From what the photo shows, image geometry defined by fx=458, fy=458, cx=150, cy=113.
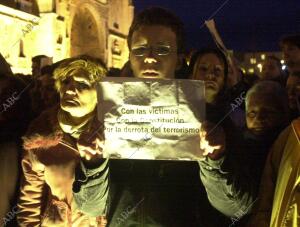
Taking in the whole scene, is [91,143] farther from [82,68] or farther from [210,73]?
[210,73]

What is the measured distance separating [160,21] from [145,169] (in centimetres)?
84

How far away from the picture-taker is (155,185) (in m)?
2.54

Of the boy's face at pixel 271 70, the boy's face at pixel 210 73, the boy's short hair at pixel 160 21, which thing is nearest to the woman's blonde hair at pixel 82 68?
the boy's short hair at pixel 160 21

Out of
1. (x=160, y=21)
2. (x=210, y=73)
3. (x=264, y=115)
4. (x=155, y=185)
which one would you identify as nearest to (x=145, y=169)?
(x=155, y=185)

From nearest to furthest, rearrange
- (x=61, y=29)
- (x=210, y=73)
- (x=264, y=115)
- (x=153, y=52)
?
(x=153, y=52) < (x=264, y=115) < (x=210, y=73) < (x=61, y=29)

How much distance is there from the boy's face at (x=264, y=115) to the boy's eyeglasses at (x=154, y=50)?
102cm

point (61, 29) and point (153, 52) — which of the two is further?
point (61, 29)

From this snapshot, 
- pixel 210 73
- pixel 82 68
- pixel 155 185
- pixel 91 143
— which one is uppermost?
pixel 210 73

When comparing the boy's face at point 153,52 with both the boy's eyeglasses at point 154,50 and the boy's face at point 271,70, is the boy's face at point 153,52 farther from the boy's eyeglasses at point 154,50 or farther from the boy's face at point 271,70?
the boy's face at point 271,70

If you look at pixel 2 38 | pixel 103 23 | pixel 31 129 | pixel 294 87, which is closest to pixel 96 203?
pixel 31 129

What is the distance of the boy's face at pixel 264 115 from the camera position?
3229 millimetres

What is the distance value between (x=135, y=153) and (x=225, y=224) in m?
0.68

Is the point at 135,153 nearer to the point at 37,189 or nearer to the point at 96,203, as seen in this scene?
the point at 96,203

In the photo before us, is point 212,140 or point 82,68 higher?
point 82,68
